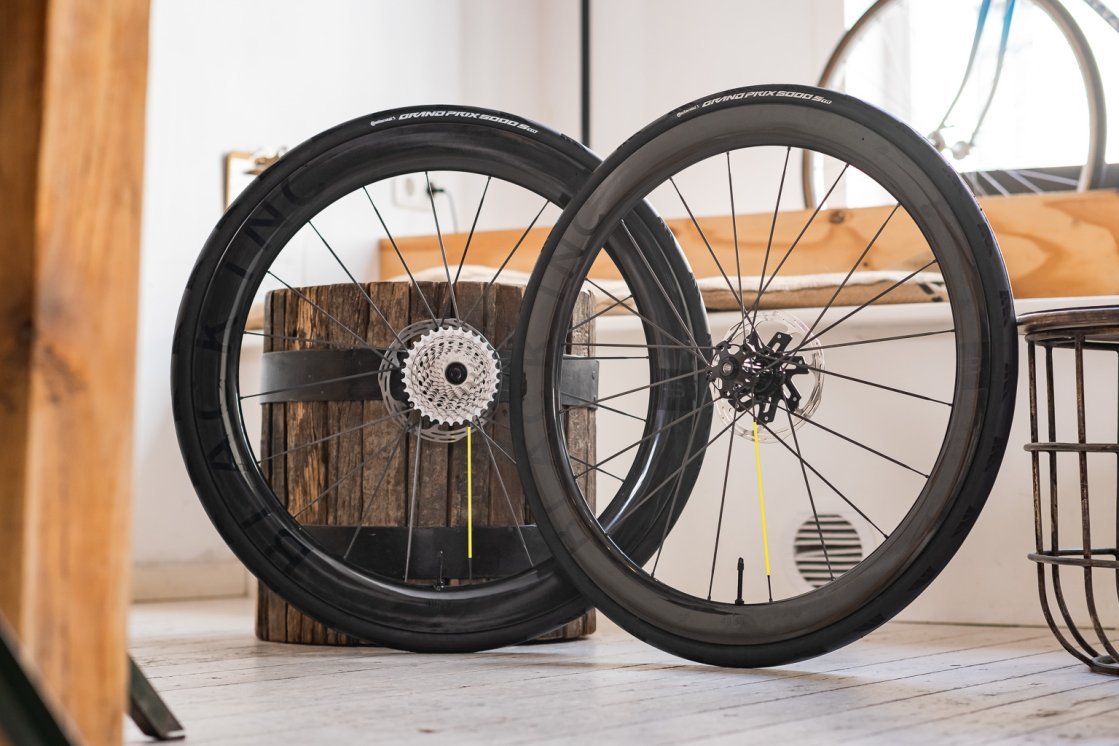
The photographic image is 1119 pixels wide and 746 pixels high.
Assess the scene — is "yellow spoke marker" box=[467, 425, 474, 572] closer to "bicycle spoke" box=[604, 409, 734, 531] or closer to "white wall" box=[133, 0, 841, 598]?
"bicycle spoke" box=[604, 409, 734, 531]

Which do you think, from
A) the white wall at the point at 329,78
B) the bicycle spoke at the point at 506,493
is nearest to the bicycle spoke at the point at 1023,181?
the white wall at the point at 329,78

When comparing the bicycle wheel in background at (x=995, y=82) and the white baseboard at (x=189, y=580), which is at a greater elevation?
the bicycle wheel in background at (x=995, y=82)

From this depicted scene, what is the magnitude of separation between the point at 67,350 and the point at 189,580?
72.4 inches

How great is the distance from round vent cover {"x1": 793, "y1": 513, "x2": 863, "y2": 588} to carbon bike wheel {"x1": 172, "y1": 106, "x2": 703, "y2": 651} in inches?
17.9

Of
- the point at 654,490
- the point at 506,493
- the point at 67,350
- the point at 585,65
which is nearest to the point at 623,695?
the point at 654,490

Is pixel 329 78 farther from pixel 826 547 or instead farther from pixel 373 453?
pixel 826 547

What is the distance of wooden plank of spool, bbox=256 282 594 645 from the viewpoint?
5.12ft

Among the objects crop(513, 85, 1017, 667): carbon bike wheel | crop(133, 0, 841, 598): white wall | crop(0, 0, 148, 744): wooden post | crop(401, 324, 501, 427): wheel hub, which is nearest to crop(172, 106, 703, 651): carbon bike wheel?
crop(401, 324, 501, 427): wheel hub

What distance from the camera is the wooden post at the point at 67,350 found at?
0.72 meters

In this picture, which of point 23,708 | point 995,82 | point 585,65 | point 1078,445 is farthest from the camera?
point 585,65

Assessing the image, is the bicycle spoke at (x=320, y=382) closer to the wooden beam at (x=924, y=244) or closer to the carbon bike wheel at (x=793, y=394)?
the carbon bike wheel at (x=793, y=394)

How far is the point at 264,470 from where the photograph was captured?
1624 mm

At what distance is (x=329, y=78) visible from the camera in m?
2.88

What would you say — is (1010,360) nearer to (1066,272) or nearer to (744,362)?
(744,362)
